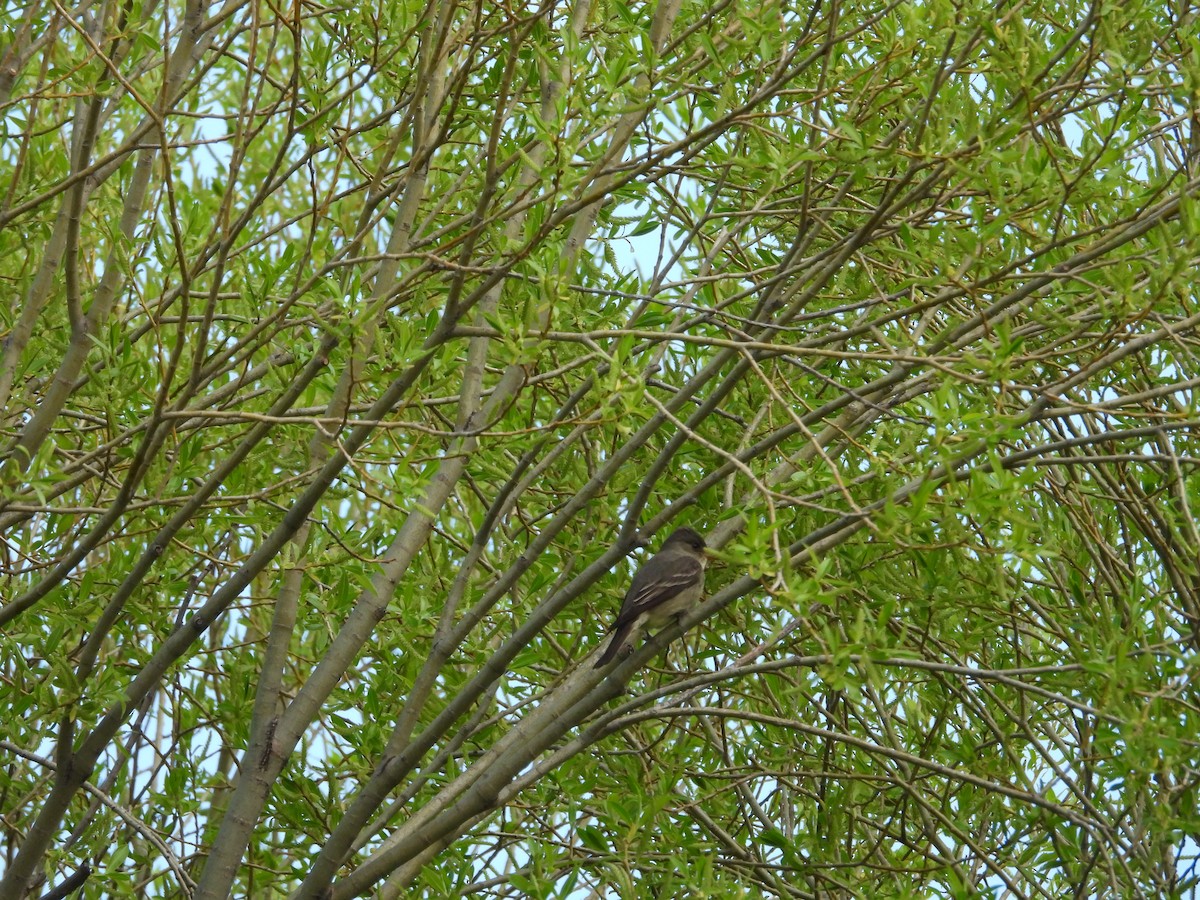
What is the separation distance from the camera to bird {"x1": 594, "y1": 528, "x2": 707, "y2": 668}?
656cm

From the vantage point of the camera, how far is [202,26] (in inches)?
238

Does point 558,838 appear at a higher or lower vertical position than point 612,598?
lower

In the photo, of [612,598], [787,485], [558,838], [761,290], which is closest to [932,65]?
[761,290]

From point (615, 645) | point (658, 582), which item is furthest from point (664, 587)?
point (615, 645)

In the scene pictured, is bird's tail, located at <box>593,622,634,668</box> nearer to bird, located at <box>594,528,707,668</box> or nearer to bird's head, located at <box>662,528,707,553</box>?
bird, located at <box>594,528,707,668</box>

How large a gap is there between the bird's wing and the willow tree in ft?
0.45

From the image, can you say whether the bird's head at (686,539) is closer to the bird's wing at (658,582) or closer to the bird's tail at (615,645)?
the bird's wing at (658,582)

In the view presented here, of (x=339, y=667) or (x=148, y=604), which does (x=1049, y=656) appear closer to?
(x=339, y=667)

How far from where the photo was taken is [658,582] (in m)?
6.89

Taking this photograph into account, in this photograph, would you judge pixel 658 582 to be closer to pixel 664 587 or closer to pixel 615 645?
pixel 664 587

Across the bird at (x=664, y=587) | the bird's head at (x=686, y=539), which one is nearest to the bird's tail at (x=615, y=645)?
the bird at (x=664, y=587)

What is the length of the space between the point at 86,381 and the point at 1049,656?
4954 mm

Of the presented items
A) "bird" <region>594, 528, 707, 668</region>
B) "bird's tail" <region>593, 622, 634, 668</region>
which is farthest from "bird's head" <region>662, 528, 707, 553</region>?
"bird's tail" <region>593, 622, 634, 668</region>

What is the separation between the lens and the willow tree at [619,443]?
16.1ft
